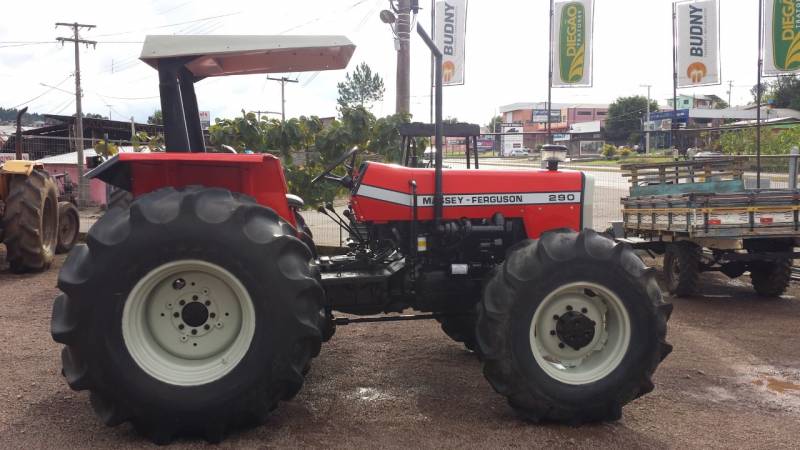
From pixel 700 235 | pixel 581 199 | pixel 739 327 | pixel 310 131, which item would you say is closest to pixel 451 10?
pixel 310 131

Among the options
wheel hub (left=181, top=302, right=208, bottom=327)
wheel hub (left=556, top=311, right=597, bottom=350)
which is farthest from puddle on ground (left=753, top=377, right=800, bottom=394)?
wheel hub (left=181, top=302, right=208, bottom=327)

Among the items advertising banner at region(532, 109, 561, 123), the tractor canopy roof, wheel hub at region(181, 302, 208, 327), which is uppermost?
advertising banner at region(532, 109, 561, 123)

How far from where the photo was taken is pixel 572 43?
12969mm

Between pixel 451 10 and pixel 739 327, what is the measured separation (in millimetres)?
9002

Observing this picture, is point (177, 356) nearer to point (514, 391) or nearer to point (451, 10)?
point (514, 391)


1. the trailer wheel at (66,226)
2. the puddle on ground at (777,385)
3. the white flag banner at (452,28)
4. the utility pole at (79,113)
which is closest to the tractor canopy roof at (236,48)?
the puddle on ground at (777,385)

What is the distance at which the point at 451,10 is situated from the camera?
43.5 ft

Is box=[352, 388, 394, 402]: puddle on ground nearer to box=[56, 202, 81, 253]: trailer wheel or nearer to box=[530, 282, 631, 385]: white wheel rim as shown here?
box=[530, 282, 631, 385]: white wheel rim

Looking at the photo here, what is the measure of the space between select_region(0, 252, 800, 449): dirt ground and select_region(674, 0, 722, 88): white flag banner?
343 inches

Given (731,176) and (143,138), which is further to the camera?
(143,138)

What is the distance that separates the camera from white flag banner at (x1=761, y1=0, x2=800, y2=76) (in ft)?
37.4

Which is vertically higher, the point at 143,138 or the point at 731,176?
the point at 143,138

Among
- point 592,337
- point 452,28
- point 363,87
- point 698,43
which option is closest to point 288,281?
point 592,337

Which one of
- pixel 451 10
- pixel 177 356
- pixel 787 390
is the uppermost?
pixel 451 10
